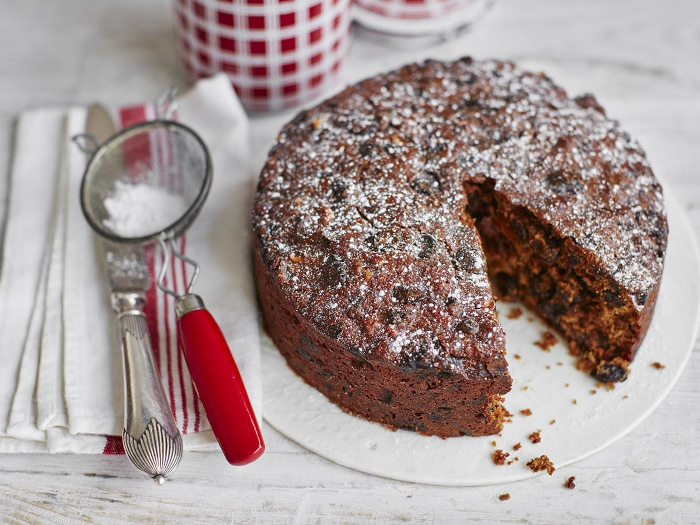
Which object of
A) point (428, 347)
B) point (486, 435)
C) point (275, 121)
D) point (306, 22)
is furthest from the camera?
point (275, 121)

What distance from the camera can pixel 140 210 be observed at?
2.57 meters

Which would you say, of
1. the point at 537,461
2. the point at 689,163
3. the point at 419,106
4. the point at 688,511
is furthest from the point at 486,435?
the point at 689,163

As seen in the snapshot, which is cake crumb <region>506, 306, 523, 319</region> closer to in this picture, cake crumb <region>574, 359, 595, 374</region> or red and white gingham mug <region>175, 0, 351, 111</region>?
cake crumb <region>574, 359, 595, 374</region>

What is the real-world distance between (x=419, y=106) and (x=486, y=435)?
1.07 m

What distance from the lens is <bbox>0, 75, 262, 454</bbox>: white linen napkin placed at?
7.32ft

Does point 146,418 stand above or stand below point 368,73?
below

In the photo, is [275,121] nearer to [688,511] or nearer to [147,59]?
[147,59]

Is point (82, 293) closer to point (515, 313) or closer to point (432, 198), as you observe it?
point (432, 198)

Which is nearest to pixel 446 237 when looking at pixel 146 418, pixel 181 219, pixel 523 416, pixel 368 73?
pixel 523 416

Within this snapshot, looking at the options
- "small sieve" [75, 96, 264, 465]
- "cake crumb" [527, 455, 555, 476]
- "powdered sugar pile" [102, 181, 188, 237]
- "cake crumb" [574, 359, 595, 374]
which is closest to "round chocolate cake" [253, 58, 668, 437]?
"cake crumb" [574, 359, 595, 374]

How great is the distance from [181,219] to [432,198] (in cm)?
82

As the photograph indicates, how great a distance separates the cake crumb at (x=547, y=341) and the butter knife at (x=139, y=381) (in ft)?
3.77

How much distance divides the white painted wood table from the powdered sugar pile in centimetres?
45

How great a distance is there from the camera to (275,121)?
3.07 metres
